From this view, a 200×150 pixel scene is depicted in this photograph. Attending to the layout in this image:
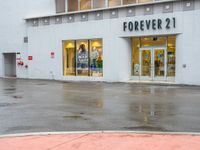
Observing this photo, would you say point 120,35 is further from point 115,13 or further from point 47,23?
point 47,23

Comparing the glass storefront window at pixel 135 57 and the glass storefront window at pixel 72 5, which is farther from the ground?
the glass storefront window at pixel 72 5

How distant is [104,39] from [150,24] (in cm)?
429

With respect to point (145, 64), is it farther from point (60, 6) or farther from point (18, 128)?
point (18, 128)

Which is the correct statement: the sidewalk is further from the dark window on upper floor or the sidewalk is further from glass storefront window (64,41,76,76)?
the dark window on upper floor

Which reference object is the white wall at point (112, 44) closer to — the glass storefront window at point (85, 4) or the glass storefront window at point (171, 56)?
the glass storefront window at point (171, 56)

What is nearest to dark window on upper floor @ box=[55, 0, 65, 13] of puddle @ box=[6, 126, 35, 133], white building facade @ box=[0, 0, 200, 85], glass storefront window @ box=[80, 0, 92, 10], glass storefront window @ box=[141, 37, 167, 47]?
white building facade @ box=[0, 0, 200, 85]

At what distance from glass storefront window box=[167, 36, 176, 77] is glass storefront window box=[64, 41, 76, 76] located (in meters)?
8.50

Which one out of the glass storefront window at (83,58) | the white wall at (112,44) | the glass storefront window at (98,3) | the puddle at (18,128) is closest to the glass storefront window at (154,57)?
the white wall at (112,44)

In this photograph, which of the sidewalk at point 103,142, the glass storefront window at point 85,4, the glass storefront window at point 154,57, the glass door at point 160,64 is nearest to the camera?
the sidewalk at point 103,142

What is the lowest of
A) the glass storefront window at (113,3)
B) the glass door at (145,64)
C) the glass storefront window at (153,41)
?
the glass door at (145,64)

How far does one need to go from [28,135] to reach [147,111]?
5355 millimetres

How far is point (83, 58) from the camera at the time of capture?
30.9 m

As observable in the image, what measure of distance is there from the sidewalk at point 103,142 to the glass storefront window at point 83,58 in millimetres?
20648

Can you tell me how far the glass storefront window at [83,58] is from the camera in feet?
97.9
